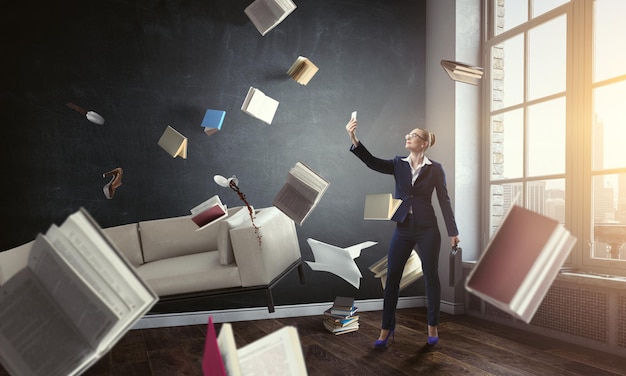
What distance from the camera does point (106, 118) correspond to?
3777mm

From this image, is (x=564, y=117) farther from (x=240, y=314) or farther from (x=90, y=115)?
(x=90, y=115)

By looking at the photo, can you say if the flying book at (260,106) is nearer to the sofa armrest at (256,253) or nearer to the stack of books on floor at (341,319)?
the sofa armrest at (256,253)

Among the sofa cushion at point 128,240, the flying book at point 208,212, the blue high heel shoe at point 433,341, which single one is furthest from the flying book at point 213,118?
the blue high heel shoe at point 433,341

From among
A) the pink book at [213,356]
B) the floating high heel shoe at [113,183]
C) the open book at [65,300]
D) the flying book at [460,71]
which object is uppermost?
the flying book at [460,71]

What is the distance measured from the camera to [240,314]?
13.0 ft

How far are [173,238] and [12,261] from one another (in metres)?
1.03

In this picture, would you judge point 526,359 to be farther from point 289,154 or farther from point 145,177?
point 145,177

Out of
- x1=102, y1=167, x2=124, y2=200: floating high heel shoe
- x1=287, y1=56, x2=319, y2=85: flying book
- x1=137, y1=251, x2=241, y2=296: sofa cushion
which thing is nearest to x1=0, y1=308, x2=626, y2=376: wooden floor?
x1=137, y1=251, x2=241, y2=296: sofa cushion

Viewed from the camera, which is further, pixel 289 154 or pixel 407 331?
pixel 289 154

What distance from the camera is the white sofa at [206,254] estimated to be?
3.00 metres

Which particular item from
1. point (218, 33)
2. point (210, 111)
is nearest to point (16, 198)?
point (210, 111)

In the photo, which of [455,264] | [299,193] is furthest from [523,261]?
[455,264]

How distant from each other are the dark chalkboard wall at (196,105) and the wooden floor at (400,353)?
83cm

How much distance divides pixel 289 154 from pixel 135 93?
1.27 metres
